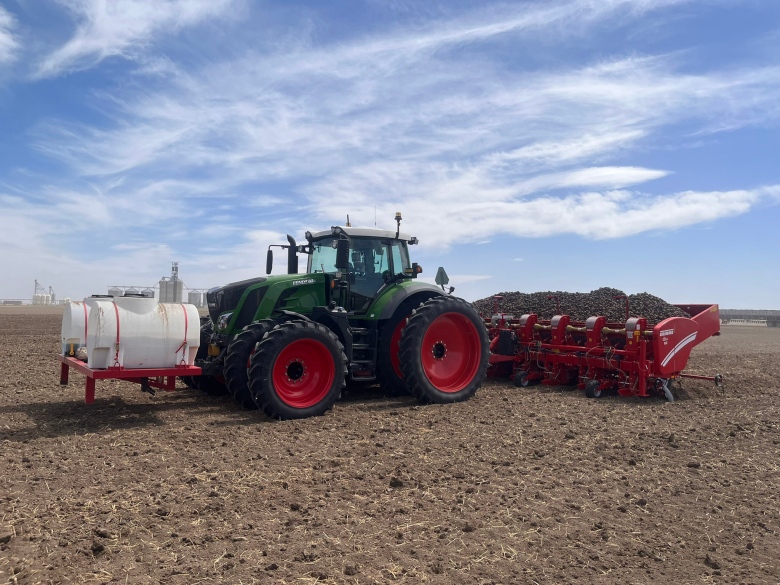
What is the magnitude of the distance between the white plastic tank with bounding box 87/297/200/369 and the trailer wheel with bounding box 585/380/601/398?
544 centimetres

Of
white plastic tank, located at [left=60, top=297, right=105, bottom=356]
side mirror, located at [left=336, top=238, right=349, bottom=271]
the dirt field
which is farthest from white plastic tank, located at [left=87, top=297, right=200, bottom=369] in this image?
side mirror, located at [left=336, top=238, right=349, bottom=271]

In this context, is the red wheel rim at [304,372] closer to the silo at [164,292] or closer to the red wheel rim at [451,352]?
the red wheel rim at [451,352]

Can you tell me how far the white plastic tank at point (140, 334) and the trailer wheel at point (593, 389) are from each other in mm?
5436

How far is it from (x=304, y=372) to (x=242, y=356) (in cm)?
76

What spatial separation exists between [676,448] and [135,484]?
4.89 metres

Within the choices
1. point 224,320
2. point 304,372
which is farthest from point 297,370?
point 224,320

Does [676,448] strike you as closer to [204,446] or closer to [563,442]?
[563,442]

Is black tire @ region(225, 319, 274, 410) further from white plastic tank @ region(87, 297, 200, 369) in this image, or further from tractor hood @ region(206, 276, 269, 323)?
tractor hood @ region(206, 276, 269, 323)

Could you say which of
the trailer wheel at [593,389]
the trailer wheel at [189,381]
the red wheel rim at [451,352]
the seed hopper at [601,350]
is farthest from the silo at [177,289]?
the trailer wheel at [593,389]

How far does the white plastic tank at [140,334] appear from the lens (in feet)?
22.0

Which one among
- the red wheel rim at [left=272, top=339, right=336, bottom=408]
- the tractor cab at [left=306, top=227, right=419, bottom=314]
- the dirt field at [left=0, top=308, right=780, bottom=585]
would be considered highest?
the tractor cab at [left=306, top=227, right=419, bottom=314]

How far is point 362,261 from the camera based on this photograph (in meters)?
9.07

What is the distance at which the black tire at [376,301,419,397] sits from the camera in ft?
29.2

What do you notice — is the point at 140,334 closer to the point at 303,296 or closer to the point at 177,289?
the point at 303,296
